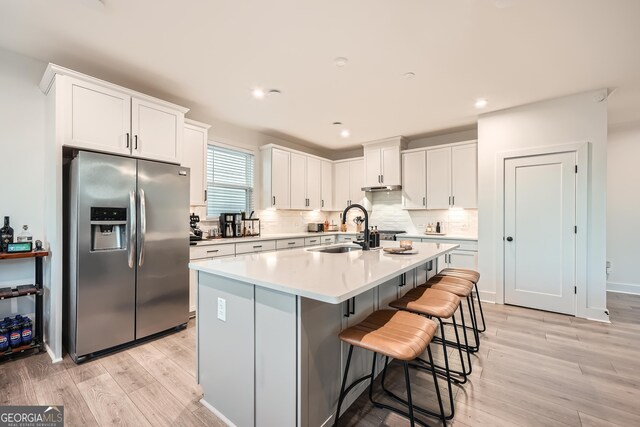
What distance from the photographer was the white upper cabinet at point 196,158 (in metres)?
3.57

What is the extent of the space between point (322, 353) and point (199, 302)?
0.91 meters

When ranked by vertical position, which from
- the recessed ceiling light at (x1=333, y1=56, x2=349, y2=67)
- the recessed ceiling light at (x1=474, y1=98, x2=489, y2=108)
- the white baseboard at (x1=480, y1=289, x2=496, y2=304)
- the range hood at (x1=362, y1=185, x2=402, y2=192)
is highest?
the recessed ceiling light at (x1=333, y1=56, x2=349, y2=67)

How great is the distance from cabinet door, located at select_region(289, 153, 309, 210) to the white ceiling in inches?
62.1

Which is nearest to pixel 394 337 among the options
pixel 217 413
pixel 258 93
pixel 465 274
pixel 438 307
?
pixel 438 307

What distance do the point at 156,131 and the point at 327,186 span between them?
360 centimetres

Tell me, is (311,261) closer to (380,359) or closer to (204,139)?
(380,359)

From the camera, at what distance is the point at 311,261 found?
1932 mm

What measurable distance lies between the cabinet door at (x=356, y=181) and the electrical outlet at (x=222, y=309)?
14.4 feet

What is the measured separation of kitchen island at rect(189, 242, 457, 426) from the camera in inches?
51.9

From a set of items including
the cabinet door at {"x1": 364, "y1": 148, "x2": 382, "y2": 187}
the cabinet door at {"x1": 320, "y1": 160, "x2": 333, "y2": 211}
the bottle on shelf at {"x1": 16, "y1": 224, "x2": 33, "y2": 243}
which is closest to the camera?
the bottle on shelf at {"x1": 16, "y1": 224, "x2": 33, "y2": 243}

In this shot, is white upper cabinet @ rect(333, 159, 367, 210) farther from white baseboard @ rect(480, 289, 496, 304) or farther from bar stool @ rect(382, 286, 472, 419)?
bar stool @ rect(382, 286, 472, 419)

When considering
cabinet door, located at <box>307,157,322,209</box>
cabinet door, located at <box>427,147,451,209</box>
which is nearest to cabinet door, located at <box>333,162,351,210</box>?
cabinet door, located at <box>307,157,322,209</box>

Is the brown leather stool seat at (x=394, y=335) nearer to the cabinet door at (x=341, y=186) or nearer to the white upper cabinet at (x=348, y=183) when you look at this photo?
the white upper cabinet at (x=348, y=183)

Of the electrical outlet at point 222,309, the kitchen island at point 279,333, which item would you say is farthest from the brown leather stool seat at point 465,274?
the electrical outlet at point 222,309
